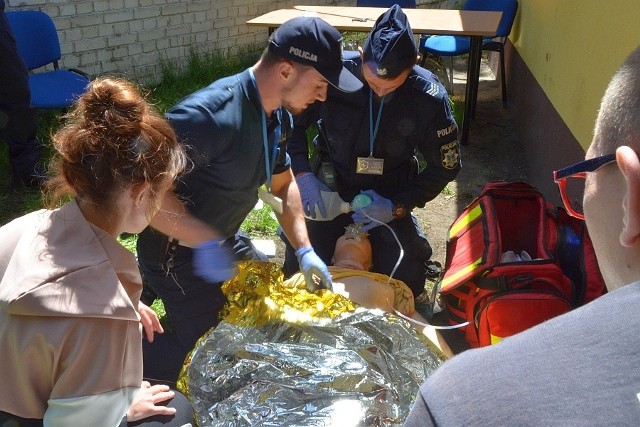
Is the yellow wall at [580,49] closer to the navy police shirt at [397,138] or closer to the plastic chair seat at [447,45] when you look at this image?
the plastic chair seat at [447,45]

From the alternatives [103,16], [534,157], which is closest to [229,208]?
[534,157]

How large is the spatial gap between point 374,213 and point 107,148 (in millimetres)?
1722

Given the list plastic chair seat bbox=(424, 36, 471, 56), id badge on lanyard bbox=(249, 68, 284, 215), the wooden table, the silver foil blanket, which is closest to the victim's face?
id badge on lanyard bbox=(249, 68, 284, 215)

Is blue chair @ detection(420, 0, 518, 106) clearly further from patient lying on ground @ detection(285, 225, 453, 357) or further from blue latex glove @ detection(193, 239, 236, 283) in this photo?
blue latex glove @ detection(193, 239, 236, 283)

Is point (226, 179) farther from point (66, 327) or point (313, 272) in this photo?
point (66, 327)

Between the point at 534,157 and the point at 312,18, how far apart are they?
290 centimetres

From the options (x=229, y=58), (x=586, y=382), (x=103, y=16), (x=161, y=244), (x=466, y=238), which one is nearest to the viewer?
(x=586, y=382)

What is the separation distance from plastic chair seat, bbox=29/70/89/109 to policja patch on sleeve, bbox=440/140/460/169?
8.20 ft

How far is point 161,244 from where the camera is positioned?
2.29 meters

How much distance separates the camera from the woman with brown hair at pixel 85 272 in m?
1.36

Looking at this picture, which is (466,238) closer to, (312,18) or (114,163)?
(312,18)

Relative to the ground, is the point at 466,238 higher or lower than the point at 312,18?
lower

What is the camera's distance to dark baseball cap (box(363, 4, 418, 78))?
271cm

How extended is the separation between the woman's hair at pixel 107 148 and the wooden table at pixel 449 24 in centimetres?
377
